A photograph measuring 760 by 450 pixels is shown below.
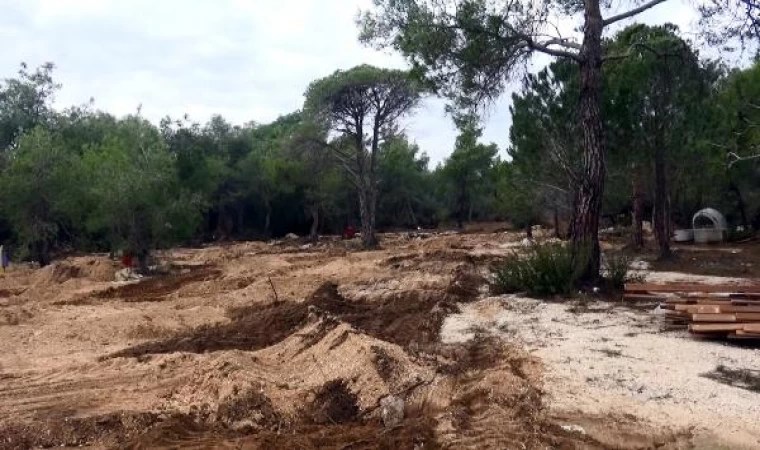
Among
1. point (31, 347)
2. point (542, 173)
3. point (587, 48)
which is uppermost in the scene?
point (587, 48)

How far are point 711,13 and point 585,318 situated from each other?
671 cm

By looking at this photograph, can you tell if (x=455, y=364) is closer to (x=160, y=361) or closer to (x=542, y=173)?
(x=160, y=361)

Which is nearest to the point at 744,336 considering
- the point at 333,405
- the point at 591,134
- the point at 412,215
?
the point at 333,405

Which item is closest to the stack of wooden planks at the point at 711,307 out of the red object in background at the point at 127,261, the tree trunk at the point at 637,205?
the tree trunk at the point at 637,205

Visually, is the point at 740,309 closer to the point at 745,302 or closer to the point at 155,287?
the point at 745,302

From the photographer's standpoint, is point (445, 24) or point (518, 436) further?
point (445, 24)

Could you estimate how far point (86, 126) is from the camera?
136 ft

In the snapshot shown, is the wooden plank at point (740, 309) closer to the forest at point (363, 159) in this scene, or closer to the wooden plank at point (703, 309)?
the wooden plank at point (703, 309)

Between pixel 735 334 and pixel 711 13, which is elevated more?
pixel 711 13

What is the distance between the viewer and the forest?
18.4 meters

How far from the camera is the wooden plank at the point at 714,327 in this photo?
803 centimetres

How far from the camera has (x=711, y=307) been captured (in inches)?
336

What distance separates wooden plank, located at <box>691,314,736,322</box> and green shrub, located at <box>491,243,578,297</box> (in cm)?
318

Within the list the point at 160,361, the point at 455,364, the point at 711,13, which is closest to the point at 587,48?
the point at 711,13
